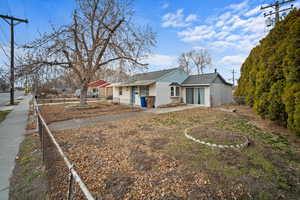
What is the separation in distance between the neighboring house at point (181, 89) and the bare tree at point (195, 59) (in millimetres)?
20729

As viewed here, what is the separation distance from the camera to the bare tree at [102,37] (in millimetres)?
10188

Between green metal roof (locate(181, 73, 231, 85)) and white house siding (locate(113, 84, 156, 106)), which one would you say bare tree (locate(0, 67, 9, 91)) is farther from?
green metal roof (locate(181, 73, 231, 85))

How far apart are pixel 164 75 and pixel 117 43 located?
5.71m

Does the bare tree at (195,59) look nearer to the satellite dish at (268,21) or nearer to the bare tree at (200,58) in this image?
the bare tree at (200,58)

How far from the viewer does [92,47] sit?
1109cm

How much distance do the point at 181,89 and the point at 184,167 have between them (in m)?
13.1

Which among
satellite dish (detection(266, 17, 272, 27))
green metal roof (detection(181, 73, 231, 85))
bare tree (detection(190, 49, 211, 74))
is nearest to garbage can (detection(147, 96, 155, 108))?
green metal roof (detection(181, 73, 231, 85))

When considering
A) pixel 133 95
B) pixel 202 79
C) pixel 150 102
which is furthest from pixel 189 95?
pixel 133 95

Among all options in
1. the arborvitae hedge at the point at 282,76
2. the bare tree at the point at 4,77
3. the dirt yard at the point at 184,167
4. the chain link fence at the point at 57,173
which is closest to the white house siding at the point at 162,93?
the arborvitae hedge at the point at 282,76

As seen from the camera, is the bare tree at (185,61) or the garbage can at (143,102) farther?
the bare tree at (185,61)

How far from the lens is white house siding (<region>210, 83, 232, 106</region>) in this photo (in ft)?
44.7

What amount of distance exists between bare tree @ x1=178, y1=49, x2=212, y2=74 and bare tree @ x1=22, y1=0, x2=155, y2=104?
1045 inches

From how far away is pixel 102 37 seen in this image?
10938 millimetres

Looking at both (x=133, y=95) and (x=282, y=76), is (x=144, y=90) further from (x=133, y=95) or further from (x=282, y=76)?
(x=282, y=76)
